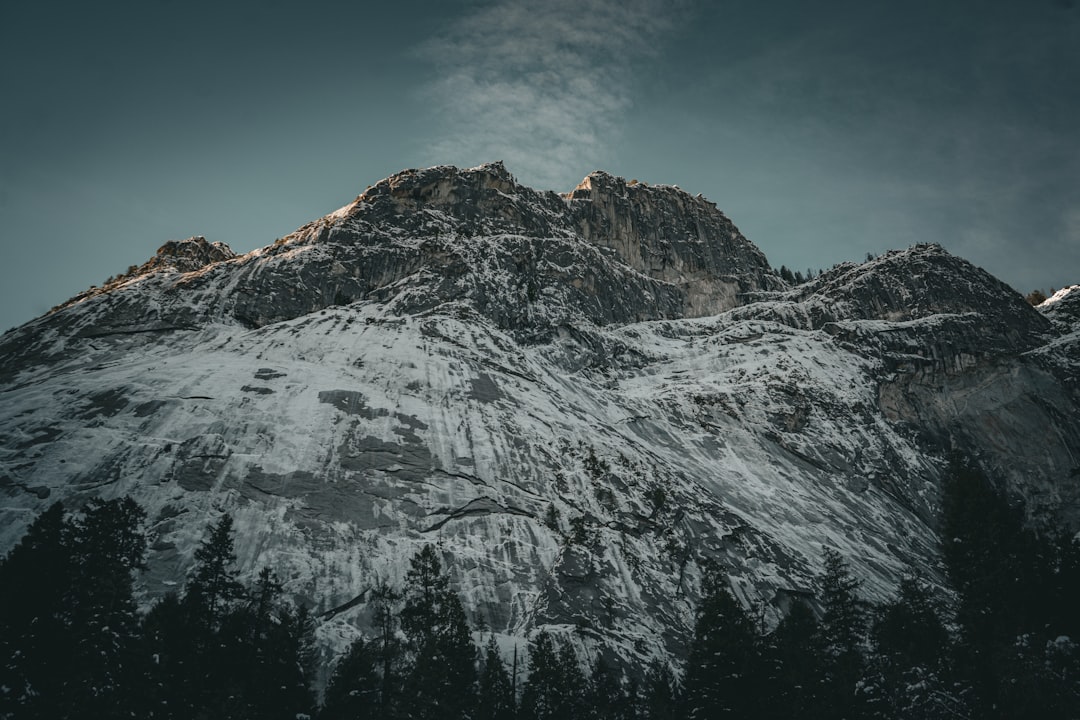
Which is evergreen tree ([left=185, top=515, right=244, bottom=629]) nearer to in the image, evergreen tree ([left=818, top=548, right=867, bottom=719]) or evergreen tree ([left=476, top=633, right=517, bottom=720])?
evergreen tree ([left=476, top=633, right=517, bottom=720])

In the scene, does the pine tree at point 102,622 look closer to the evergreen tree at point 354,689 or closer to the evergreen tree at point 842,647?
the evergreen tree at point 354,689

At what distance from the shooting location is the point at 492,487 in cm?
7112

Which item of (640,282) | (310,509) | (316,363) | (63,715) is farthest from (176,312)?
(640,282)

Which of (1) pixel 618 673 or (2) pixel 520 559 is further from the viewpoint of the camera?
(2) pixel 520 559

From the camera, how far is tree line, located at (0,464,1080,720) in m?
39.2

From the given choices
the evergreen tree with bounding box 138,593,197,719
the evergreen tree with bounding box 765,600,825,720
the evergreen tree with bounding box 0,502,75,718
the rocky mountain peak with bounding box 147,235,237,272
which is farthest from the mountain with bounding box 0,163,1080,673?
the evergreen tree with bounding box 0,502,75,718

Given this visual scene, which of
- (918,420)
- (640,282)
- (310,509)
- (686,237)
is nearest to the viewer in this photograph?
(310,509)

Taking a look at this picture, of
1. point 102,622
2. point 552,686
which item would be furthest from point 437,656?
point 102,622

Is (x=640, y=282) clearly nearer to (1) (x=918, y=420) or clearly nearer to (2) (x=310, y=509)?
(1) (x=918, y=420)

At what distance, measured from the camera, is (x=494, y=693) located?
48.7 m

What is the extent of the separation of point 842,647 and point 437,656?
29135mm

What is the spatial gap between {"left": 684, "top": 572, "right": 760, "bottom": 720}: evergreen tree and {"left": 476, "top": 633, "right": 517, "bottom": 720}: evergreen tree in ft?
37.5

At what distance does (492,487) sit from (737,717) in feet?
102

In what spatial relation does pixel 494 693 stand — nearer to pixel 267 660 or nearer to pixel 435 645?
pixel 435 645
